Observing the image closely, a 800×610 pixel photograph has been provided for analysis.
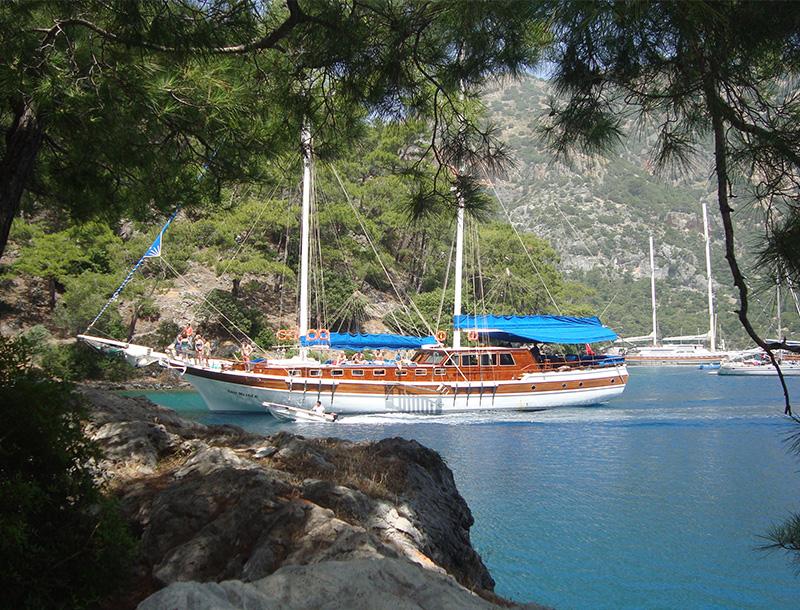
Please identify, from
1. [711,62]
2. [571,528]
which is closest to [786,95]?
[711,62]

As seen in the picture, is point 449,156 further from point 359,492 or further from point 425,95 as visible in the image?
point 359,492

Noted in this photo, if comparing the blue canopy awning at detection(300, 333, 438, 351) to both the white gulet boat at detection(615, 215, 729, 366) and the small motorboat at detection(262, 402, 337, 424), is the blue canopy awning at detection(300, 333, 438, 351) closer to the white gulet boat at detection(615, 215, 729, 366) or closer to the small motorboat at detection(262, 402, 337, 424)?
the small motorboat at detection(262, 402, 337, 424)

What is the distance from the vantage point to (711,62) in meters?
3.58

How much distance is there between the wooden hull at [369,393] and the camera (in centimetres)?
2430

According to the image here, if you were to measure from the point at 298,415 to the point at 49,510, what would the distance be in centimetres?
1975

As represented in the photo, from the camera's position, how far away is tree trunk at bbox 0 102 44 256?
4445mm

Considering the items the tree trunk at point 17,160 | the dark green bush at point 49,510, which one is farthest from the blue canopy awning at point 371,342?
the dark green bush at point 49,510

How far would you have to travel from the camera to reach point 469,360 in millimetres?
25750

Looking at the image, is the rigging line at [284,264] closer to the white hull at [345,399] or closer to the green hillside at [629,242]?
the white hull at [345,399]

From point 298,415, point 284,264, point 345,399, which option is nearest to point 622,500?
point 298,415

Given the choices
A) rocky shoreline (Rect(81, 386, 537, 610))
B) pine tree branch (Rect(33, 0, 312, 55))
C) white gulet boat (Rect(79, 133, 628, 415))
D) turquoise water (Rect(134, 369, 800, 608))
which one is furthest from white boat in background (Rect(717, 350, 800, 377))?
pine tree branch (Rect(33, 0, 312, 55))

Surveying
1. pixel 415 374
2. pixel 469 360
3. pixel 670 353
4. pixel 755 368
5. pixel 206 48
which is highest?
pixel 206 48

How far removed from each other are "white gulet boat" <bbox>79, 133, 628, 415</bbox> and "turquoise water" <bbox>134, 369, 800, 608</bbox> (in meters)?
1.34

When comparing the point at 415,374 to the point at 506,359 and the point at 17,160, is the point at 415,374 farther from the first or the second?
the point at 17,160
